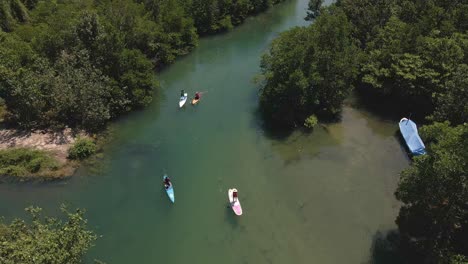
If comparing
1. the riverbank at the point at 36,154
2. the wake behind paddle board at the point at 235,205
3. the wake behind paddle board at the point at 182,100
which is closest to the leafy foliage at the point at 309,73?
the wake behind paddle board at the point at 182,100

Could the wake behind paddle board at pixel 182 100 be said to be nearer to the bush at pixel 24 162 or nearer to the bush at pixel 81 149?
the bush at pixel 81 149

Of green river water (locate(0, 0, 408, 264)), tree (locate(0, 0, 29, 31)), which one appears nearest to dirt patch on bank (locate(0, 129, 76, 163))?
green river water (locate(0, 0, 408, 264))

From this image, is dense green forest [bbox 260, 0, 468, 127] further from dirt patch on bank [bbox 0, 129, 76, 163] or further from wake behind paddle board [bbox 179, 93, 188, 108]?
dirt patch on bank [bbox 0, 129, 76, 163]

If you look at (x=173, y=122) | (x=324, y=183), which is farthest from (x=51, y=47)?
(x=324, y=183)

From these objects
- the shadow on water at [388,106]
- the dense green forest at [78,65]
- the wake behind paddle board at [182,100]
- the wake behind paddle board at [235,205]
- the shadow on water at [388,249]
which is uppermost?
the dense green forest at [78,65]

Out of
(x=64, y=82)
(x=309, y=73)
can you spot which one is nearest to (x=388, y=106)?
(x=309, y=73)
